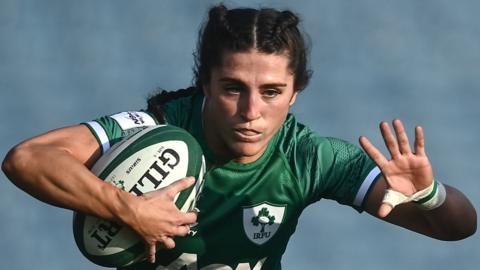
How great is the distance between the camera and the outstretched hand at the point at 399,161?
3783mm

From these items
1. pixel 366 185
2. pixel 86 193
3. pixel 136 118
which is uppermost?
pixel 136 118

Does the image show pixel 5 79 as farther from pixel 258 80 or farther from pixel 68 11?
pixel 258 80

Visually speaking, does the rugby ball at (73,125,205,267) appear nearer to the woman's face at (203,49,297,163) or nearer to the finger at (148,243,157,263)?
the finger at (148,243,157,263)

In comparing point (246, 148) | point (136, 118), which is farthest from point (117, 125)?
point (246, 148)

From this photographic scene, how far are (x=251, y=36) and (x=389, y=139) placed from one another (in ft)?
1.77

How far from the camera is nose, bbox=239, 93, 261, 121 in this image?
379cm

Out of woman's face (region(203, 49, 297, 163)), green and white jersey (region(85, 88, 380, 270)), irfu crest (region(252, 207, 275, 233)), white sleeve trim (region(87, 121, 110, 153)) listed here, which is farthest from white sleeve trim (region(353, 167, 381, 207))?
white sleeve trim (region(87, 121, 110, 153))

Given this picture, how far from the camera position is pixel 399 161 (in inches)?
150

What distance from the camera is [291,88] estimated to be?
3.99 meters

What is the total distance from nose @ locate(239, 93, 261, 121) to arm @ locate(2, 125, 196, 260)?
28 cm

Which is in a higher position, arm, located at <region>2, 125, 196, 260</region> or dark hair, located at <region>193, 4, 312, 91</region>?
dark hair, located at <region>193, 4, 312, 91</region>

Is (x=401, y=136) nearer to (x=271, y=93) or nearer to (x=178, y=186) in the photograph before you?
(x=271, y=93)

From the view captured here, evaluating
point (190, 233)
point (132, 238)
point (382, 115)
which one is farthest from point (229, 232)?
point (382, 115)

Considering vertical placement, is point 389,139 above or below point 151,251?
above
